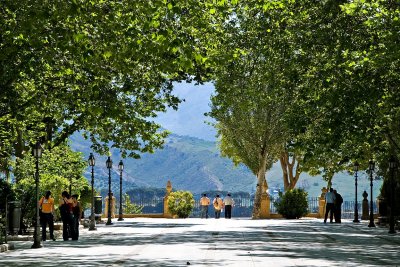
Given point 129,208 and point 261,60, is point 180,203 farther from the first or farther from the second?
point 129,208

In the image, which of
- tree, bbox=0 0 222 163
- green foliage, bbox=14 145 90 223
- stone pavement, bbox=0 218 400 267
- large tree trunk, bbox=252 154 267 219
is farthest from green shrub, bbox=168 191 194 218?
stone pavement, bbox=0 218 400 267

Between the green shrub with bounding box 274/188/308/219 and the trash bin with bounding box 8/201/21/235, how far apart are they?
32.0 metres

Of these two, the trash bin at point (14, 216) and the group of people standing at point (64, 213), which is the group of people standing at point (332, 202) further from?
the trash bin at point (14, 216)

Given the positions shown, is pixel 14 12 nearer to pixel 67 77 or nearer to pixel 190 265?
pixel 67 77

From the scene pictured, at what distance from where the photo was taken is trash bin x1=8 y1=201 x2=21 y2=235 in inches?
1304

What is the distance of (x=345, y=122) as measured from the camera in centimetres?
3384

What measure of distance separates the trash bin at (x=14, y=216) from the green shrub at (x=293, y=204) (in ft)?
105

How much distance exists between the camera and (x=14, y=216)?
109 ft

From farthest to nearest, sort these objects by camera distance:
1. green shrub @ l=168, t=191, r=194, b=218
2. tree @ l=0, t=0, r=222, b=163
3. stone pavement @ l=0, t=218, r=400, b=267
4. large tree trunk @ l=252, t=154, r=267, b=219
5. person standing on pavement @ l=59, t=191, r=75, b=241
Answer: green shrub @ l=168, t=191, r=194, b=218 → large tree trunk @ l=252, t=154, r=267, b=219 → person standing on pavement @ l=59, t=191, r=75, b=241 → stone pavement @ l=0, t=218, r=400, b=267 → tree @ l=0, t=0, r=222, b=163

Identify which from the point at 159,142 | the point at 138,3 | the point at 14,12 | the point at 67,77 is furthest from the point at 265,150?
the point at 138,3

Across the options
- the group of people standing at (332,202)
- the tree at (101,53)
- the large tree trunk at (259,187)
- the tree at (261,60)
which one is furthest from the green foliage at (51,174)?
the large tree trunk at (259,187)

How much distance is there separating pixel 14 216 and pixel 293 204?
33.6 meters

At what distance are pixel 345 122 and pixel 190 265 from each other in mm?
15072

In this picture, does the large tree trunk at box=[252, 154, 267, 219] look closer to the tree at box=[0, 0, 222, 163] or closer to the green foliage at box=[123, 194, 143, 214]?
the tree at box=[0, 0, 222, 163]
